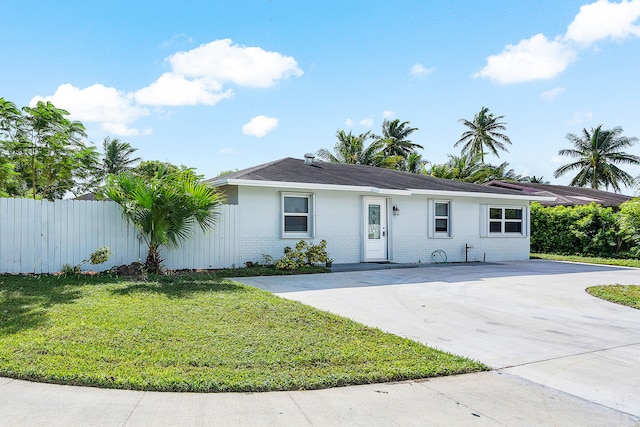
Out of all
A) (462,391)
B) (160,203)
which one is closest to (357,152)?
(160,203)

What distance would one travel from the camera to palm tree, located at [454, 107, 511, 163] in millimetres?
40969

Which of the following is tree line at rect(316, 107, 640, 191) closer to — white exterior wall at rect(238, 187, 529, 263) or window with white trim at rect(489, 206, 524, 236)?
window with white trim at rect(489, 206, 524, 236)

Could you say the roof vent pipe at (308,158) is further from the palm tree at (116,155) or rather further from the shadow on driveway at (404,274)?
the palm tree at (116,155)

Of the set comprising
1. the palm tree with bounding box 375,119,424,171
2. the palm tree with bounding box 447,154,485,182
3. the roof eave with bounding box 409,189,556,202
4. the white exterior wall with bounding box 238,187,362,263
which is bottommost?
the white exterior wall with bounding box 238,187,362,263

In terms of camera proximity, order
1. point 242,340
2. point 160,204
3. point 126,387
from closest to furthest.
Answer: point 126,387, point 242,340, point 160,204

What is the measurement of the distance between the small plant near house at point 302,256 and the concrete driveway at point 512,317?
1078 millimetres

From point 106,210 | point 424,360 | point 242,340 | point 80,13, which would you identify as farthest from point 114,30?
point 424,360

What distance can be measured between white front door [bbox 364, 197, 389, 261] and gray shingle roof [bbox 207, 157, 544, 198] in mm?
614

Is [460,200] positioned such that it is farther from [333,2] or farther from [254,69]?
[254,69]

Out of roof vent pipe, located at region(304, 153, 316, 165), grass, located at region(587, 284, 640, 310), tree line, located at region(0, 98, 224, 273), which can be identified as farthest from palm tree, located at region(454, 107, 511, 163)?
tree line, located at region(0, 98, 224, 273)

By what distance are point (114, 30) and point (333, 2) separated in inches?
271

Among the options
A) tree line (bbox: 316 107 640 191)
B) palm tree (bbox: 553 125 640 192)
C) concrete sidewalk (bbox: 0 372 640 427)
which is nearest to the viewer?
concrete sidewalk (bbox: 0 372 640 427)

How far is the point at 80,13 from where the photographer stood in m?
12.0

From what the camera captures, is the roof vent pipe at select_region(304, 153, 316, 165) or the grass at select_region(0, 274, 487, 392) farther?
the roof vent pipe at select_region(304, 153, 316, 165)
